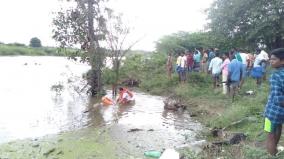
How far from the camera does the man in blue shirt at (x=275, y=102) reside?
5945 mm

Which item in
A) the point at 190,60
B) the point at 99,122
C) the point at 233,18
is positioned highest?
the point at 233,18

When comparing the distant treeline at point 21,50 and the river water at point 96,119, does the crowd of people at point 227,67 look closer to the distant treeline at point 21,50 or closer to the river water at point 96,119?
the river water at point 96,119

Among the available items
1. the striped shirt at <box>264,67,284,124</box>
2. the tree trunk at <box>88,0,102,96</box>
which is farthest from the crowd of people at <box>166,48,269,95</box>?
the striped shirt at <box>264,67,284,124</box>

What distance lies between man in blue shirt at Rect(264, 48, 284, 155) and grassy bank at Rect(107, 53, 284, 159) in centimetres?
31

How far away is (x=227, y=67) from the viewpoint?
47.7ft

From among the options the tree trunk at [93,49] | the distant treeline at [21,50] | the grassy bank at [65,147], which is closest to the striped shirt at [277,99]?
the grassy bank at [65,147]

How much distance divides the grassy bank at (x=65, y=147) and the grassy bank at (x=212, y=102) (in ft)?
6.28

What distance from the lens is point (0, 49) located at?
69500 millimetres

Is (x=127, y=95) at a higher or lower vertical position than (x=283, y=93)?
lower

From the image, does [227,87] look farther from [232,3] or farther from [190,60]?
[232,3]

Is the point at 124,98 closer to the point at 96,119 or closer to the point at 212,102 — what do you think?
the point at 96,119

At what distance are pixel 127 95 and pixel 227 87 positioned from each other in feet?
12.5

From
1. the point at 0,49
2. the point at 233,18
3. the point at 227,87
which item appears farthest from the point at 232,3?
the point at 0,49

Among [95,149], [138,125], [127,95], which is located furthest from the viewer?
[127,95]
